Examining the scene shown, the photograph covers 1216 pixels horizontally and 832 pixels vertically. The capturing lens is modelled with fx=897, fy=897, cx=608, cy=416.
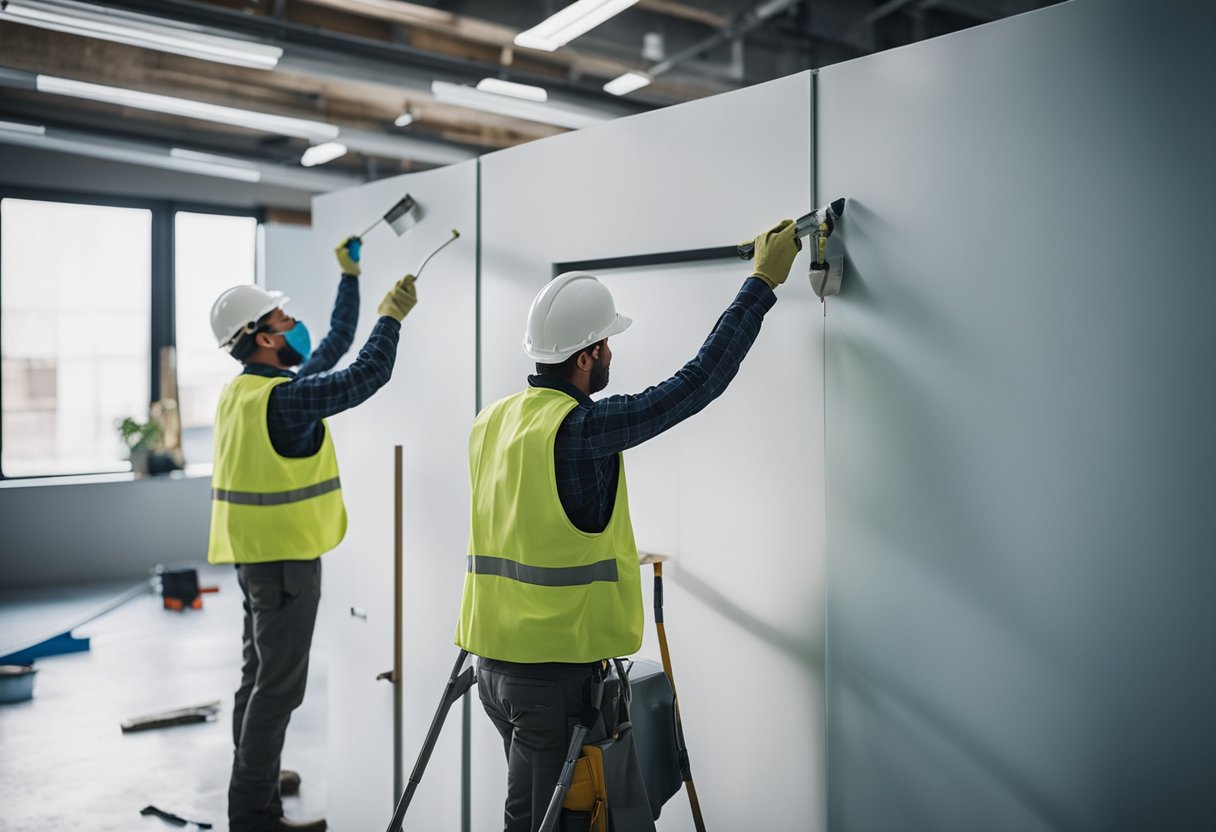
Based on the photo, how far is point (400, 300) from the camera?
2.83 metres

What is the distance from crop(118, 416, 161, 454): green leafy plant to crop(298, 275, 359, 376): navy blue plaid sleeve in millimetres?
5002

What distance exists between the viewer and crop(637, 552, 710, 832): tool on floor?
216 centimetres

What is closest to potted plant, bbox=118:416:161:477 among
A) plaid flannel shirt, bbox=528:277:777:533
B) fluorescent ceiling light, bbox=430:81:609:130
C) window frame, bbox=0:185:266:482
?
window frame, bbox=0:185:266:482

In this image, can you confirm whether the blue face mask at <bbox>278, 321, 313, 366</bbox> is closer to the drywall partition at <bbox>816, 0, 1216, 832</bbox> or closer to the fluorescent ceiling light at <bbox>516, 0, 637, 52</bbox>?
the fluorescent ceiling light at <bbox>516, 0, 637, 52</bbox>

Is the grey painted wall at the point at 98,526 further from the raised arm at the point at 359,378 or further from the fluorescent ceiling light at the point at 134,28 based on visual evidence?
the raised arm at the point at 359,378

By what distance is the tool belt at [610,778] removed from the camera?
1881mm

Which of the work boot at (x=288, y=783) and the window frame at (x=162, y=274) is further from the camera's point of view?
the window frame at (x=162, y=274)

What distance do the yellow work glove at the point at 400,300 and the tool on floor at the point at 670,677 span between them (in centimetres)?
113

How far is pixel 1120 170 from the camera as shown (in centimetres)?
156

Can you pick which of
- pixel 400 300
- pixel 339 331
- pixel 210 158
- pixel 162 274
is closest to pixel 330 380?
pixel 400 300

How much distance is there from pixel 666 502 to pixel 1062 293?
109 centimetres

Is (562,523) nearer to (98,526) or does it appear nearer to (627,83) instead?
(627,83)

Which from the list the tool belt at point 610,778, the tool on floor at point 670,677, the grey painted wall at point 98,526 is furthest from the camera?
the grey painted wall at point 98,526

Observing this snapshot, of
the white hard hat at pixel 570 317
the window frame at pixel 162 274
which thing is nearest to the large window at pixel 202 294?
the window frame at pixel 162 274
